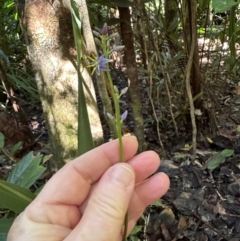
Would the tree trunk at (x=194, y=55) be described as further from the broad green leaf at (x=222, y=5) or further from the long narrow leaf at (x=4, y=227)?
the long narrow leaf at (x=4, y=227)

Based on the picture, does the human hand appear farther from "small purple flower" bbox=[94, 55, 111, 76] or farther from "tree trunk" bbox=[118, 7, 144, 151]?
"tree trunk" bbox=[118, 7, 144, 151]

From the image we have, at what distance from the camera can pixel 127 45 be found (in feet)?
4.03

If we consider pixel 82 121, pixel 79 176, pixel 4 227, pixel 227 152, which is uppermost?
pixel 82 121

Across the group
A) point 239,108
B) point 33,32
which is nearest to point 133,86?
point 33,32

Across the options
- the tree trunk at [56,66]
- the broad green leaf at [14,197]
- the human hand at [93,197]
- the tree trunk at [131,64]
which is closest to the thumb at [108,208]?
the human hand at [93,197]

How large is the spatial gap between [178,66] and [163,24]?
0.53 feet

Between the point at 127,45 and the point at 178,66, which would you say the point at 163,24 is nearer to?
the point at 178,66

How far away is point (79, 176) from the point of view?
714 mm

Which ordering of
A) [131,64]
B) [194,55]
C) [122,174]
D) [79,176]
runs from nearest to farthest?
[122,174] < [79,176] < [131,64] < [194,55]

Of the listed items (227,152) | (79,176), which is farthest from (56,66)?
(227,152)

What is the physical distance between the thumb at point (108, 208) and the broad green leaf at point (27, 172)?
0.96 ft

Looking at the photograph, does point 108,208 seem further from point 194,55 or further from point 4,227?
point 194,55

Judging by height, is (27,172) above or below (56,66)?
below

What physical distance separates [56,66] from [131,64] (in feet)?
0.91
